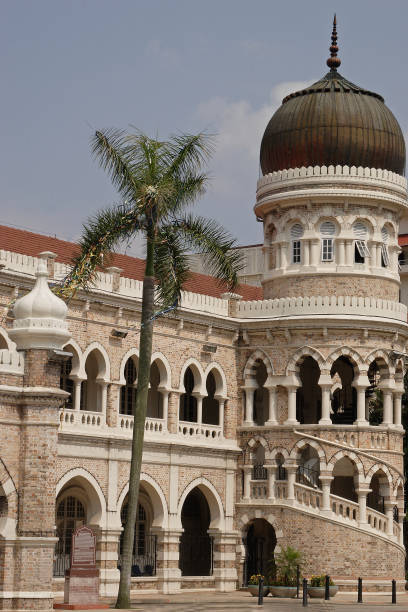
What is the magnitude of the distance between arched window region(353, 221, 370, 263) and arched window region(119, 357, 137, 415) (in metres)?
8.54

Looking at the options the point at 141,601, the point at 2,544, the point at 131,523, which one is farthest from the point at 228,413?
the point at 2,544

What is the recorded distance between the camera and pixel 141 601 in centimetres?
3559

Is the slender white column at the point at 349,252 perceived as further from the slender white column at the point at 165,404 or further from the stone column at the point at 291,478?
the slender white column at the point at 165,404

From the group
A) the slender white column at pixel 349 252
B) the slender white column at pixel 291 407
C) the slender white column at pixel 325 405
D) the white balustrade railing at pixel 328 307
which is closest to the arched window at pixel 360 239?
the slender white column at pixel 349 252

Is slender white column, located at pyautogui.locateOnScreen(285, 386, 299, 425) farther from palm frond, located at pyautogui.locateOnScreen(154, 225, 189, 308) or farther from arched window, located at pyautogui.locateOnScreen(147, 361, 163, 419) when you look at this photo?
palm frond, located at pyautogui.locateOnScreen(154, 225, 189, 308)

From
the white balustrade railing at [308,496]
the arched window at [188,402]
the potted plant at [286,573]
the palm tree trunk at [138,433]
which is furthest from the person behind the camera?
the arched window at [188,402]

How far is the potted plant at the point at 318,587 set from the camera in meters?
38.7

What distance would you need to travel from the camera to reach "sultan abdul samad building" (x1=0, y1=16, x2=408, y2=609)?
39.5m

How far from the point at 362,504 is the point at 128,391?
8198mm

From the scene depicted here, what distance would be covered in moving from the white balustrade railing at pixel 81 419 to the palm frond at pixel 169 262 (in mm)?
7137

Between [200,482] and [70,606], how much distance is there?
13.3 m

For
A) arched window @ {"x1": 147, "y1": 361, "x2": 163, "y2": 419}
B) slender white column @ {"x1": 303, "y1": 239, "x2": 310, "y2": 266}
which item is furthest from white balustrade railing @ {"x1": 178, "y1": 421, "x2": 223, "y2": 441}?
slender white column @ {"x1": 303, "y1": 239, "x2": 310, "y2": 266}

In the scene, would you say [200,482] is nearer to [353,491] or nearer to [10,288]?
[353,491]

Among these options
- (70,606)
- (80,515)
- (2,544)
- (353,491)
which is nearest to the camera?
(2,544)
